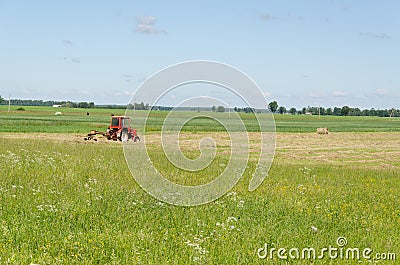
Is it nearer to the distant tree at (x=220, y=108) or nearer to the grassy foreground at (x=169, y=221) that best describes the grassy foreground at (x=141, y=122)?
the distant tree at (x=220, y=108)

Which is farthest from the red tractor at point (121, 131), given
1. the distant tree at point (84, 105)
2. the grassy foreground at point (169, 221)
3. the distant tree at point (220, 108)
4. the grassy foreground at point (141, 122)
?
the distant tree at point (84, 105)

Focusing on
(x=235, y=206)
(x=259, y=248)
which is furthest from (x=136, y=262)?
(x=235, y=206)

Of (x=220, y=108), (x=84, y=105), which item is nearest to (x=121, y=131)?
(x=220, y=108)

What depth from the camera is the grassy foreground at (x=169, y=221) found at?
7.34 m

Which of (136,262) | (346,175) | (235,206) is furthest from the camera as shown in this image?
(346,175)

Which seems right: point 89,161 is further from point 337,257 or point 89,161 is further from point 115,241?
point 337,257

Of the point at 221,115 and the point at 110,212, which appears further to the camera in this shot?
the point at 221,115

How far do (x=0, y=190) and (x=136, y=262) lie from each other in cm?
534

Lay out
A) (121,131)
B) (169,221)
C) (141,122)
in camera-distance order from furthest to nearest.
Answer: (141,122) → (121,131) → (169,221)

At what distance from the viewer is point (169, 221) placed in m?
9.18

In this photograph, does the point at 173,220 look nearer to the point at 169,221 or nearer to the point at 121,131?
the point at 169,221

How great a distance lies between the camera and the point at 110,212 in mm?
9539

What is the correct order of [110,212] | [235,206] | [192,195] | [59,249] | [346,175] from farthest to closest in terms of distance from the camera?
[346,175] → [192,195] → [235,206] → [110,212] → [59,249]

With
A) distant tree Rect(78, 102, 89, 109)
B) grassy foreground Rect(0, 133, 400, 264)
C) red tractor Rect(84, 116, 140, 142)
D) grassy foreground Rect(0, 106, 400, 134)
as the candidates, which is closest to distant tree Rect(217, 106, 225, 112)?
grassy foreground Rect(0, 106, 400, 134)
